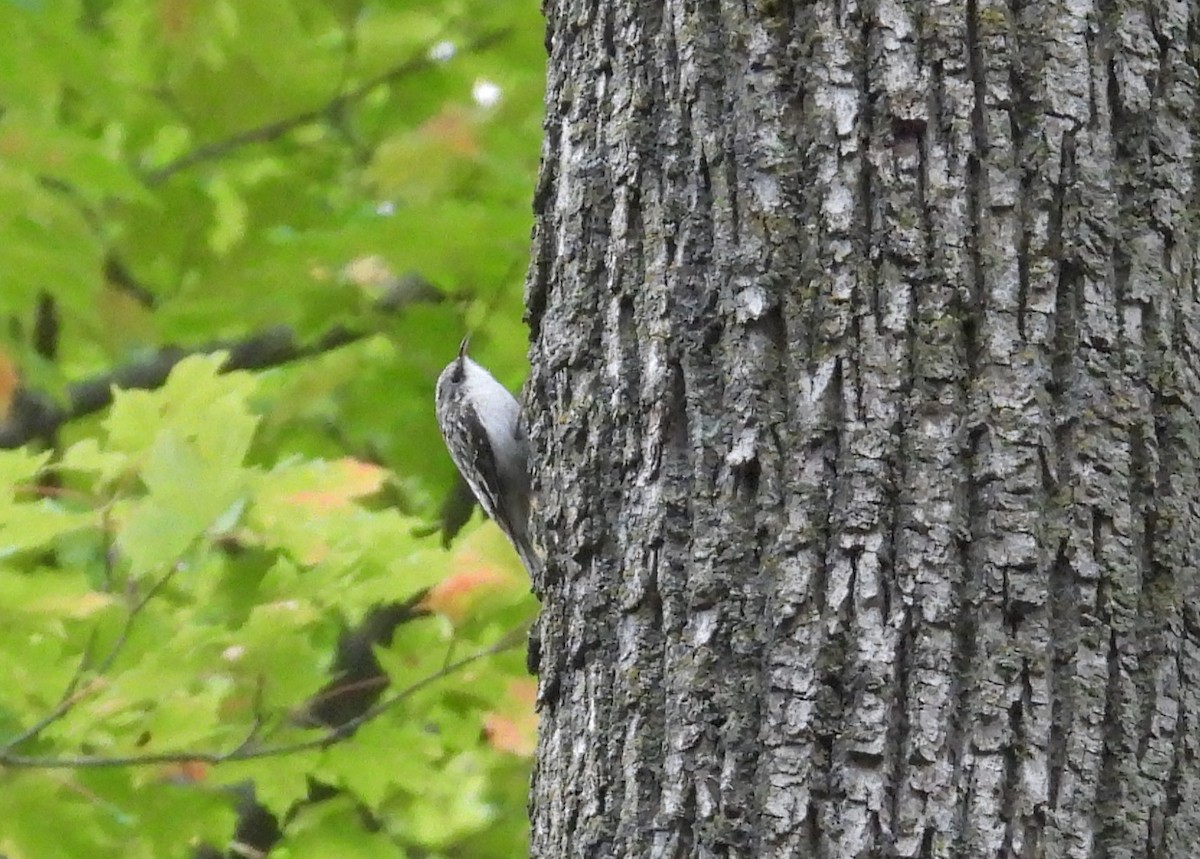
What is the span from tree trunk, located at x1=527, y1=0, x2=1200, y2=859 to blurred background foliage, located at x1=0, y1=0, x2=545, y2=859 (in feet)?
4.50

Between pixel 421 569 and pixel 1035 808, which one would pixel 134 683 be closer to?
pixel 421 569

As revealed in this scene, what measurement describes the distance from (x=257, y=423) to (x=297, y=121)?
1417 mm

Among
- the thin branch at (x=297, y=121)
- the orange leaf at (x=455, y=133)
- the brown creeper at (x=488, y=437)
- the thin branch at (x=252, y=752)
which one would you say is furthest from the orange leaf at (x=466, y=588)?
the thin branch at (x=297, y=121)

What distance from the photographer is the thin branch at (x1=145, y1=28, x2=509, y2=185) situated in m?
3.79

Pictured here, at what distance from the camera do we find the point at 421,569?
114 inches

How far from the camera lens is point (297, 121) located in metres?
3.93

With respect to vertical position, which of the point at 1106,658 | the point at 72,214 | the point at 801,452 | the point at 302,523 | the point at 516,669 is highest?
the point at 72,214

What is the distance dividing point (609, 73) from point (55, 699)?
215 centimetres

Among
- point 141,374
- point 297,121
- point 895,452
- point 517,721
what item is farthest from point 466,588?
point 895,452

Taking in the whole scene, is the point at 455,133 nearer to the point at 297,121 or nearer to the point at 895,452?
the point at 297,121

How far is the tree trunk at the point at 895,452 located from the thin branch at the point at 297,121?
2484mm

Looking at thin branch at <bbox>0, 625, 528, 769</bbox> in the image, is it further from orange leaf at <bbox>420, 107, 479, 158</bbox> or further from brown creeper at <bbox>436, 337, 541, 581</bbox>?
orange leaf at <bbox>420, 107, 479, 158</bbox>

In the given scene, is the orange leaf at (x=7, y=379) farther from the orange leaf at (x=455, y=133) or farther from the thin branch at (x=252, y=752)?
the orange leaf at (x=455, y=133)

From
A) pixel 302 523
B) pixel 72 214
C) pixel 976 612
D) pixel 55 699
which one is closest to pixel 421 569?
pixel 302 523
